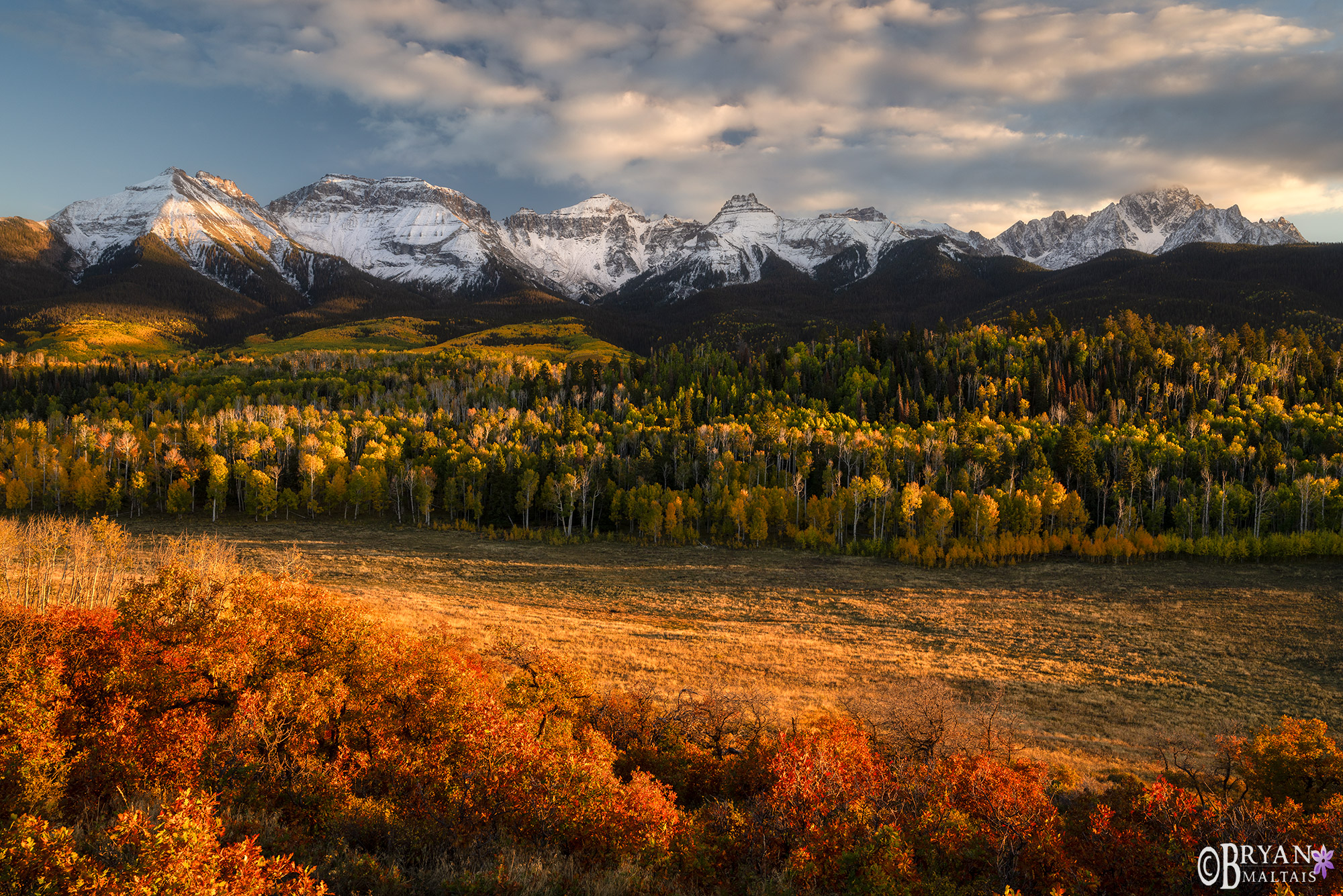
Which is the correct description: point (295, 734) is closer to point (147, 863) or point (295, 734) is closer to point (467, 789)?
point (467, 789)

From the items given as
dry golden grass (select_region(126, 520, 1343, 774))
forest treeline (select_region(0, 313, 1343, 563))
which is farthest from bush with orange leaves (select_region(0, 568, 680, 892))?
forest treeline (select_region(0, 313, 1343, 563))

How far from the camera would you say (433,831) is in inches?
803

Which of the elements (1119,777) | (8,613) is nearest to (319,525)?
(8,613)

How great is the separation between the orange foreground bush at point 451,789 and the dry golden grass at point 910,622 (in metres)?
12.0

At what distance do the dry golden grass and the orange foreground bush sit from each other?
12019 millimetres

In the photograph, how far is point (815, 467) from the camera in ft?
449

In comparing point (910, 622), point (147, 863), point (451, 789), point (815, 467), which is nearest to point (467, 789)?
point (451, 789)

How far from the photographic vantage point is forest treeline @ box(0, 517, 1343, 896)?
712 inches

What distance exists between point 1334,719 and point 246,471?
5872 inches

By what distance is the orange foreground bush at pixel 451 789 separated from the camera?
18.1 meters

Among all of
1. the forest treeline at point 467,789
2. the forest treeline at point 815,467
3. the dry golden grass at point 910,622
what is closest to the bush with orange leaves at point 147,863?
the forest treeline at point 467,789

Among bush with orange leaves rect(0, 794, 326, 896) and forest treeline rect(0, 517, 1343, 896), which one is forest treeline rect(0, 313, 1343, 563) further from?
bush with orange leaves rect(0, 794, 326, 896)

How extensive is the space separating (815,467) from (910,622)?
7086 centimetres

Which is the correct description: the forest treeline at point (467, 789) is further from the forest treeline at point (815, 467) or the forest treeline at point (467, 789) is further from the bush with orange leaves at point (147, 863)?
the forest treeline at point (815, 467)
